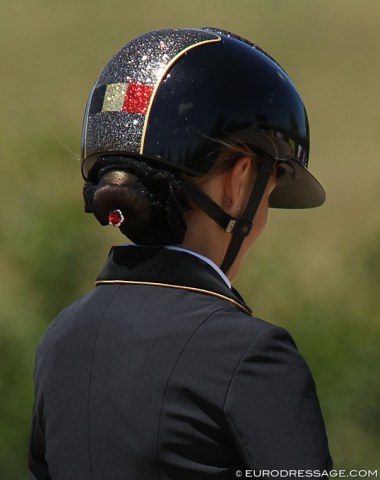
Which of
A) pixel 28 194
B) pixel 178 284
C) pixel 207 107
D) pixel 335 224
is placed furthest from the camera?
pixel 335 224

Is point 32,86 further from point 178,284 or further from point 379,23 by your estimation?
point 178,284

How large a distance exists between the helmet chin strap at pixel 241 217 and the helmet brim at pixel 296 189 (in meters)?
0.12

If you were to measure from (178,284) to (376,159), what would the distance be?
227 inches

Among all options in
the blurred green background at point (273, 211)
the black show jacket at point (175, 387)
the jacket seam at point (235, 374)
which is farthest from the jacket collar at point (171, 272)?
the blurred green background at point (273, 211)

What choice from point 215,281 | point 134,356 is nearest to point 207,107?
point 215,281

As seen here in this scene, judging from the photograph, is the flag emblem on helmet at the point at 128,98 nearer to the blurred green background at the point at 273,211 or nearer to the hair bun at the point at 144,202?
the hair bun at the point at 144,202

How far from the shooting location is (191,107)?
1.56 meters

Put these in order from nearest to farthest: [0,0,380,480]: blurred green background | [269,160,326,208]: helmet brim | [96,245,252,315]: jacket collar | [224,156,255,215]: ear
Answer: [96,245,252,315]: jacket collar < [224,156,255,215]: ear < [269,160,326,208]: helmet brim < [0,0,380,480]: blurred green background

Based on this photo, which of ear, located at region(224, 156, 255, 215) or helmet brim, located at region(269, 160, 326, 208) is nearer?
ear, located at region(224, 156, 255, 215)

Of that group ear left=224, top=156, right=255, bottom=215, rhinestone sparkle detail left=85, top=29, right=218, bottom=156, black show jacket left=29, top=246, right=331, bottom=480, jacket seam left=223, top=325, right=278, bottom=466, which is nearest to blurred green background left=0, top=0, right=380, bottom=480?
rhinestone sparkle detail left=85, top=29, right=218, bottom=156

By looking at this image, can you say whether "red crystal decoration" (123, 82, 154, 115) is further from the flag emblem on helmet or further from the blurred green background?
the blurred green background

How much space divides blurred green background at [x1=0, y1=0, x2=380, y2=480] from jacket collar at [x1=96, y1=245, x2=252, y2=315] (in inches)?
57.0

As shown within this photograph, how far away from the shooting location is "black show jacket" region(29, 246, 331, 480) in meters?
1.33

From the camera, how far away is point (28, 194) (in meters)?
5.63
